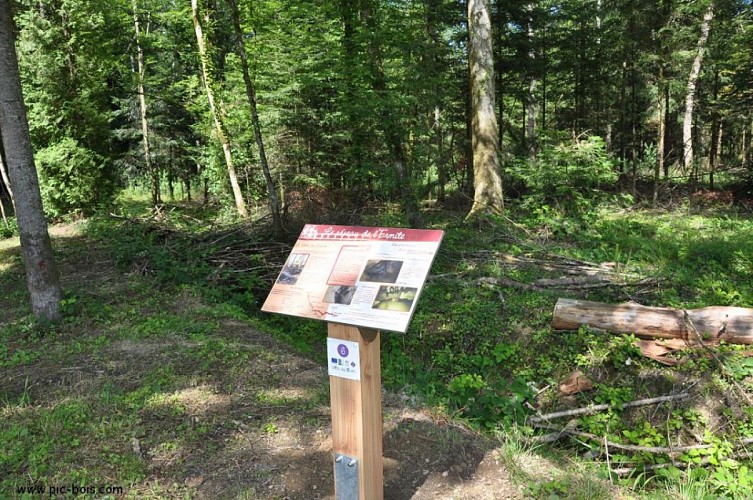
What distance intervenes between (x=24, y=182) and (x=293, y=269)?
407 cm

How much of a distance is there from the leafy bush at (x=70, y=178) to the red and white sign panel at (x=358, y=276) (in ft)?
43.8

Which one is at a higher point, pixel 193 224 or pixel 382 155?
pixel 382 155

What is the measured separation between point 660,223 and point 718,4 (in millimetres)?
7442

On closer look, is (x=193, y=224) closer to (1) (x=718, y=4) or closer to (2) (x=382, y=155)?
(2) (x=382, y=155)

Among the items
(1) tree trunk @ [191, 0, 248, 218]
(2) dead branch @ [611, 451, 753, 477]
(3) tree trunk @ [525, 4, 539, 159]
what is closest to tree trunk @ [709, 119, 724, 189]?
(3) tree trunk @ [525, 4, 539, 159]

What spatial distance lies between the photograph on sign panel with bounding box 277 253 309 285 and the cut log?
151 inches

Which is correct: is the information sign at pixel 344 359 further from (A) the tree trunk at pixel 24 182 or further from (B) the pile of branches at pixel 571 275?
(B) the pile of branches at pixel 571 275

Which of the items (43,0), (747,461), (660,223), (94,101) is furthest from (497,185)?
(43,0)

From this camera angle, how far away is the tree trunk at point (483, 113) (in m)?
10.3

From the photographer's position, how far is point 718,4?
1294cm

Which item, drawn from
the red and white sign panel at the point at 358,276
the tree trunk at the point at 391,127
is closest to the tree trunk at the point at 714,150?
the tree trunk at the point at 391,127

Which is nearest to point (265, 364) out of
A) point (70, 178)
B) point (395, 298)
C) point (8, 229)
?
point (395, 298)

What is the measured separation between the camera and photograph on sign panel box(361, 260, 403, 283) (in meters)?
2.41

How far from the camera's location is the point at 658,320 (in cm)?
502
